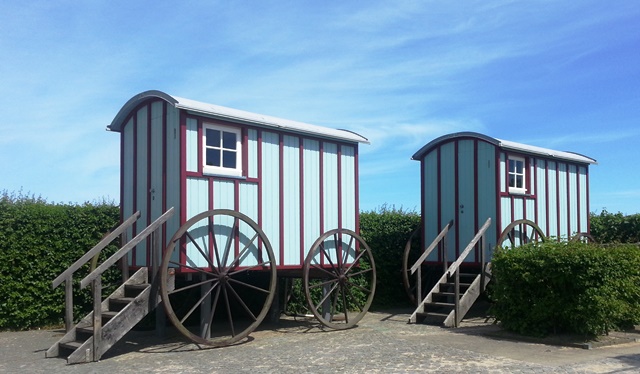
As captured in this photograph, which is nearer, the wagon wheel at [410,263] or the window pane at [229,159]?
the window pane at [229,159]

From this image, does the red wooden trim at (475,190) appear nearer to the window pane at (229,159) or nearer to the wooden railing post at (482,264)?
the wooden railing post at (482,264)

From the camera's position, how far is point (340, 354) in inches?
400

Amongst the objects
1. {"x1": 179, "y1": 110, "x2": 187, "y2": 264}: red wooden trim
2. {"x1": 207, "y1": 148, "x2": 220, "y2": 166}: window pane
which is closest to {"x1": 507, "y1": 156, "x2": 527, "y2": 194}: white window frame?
{"x1": 207, "y1": 148, "x2": 220, "y2": 166}: window pane

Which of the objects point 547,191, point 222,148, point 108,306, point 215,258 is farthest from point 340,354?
point 547,191

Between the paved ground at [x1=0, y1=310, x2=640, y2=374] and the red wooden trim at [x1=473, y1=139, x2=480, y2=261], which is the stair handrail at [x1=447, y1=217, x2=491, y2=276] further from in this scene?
the paved ground at [x1=0, y1=310, x2=640, y2=374]

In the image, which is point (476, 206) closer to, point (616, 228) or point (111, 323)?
point (616, 228)

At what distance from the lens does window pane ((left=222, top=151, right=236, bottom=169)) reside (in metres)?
11.8

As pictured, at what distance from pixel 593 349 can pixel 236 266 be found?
6.10m

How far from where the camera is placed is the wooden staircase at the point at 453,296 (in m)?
→ 13.6

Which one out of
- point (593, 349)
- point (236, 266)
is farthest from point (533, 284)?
point (236, 266)

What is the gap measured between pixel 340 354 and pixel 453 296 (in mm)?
5039

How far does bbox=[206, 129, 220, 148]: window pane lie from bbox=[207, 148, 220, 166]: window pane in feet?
0.34

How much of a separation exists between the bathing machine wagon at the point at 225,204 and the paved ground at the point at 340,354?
549 millimetres

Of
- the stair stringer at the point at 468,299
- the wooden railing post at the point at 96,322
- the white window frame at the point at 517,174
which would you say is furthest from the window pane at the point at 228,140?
the white window frame at the point at 517,174
